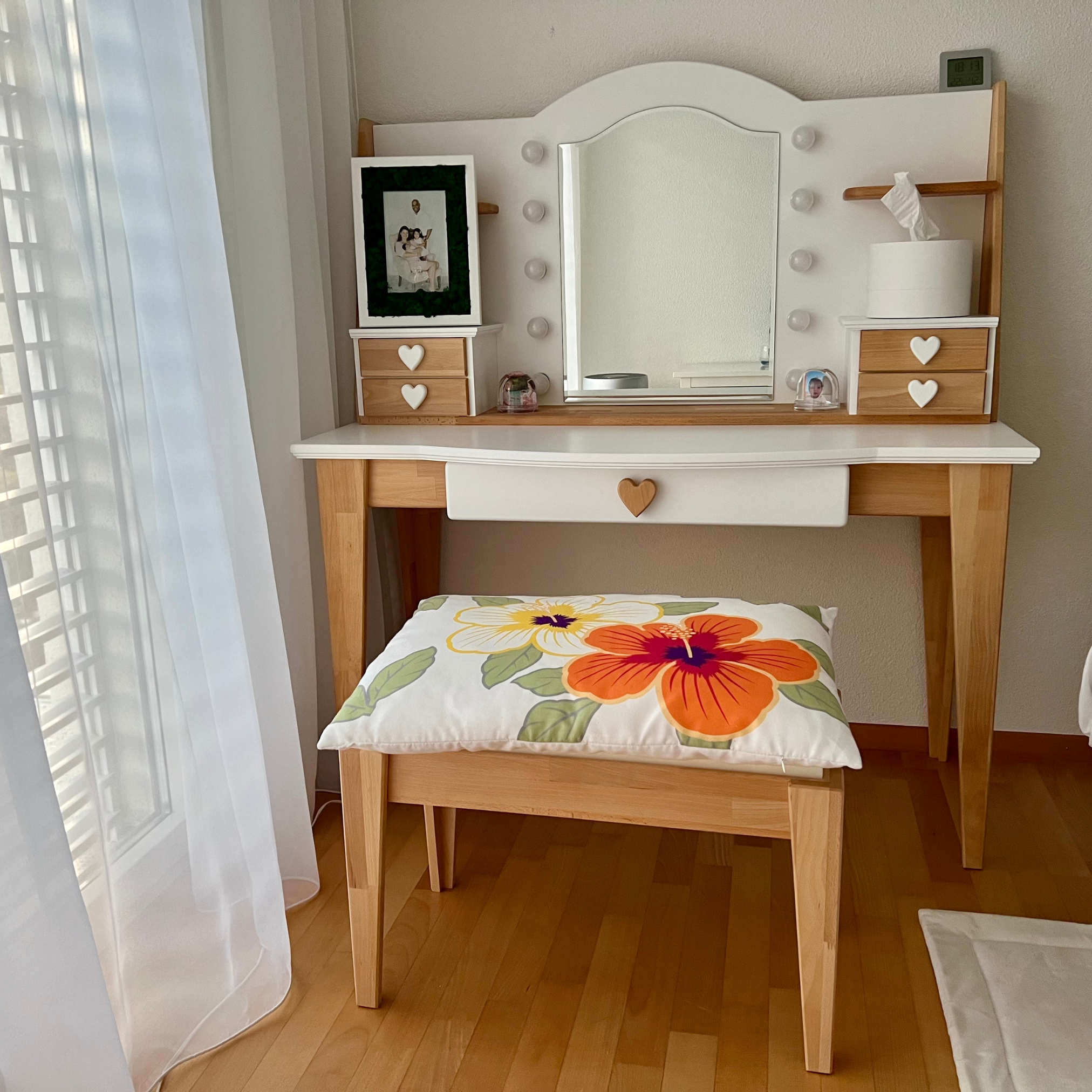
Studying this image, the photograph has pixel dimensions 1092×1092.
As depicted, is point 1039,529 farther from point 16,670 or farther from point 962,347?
point 16,670

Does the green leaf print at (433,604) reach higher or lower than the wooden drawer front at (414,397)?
lower

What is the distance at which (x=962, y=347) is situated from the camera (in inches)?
75.5

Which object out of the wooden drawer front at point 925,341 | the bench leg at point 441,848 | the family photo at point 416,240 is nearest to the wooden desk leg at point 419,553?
the family photo at point 416,240

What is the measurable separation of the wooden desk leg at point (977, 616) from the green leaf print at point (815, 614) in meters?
0.27

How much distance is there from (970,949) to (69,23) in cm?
179

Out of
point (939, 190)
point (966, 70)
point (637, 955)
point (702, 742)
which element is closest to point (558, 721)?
point (702, 742)

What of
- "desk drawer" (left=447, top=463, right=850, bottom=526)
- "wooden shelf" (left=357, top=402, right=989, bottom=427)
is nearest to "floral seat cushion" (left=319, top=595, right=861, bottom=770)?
"desk drawer" (left=447, top=463, right=850, bottom=526)

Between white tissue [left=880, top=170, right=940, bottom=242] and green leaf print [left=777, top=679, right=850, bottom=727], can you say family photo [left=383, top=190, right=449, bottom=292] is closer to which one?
white tissue [left=880, top=170, right=940, bottom=242]

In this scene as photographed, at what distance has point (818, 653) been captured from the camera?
1.40 metres

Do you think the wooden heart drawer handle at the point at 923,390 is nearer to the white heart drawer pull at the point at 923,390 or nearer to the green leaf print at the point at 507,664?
the white heart drawer pull at the point at 923,390

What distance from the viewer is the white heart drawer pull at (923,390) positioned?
1.94 meters

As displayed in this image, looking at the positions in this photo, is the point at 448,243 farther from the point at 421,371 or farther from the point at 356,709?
the point at 356,709

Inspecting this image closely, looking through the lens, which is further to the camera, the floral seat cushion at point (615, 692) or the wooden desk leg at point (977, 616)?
the wooden desk leg at point (977, 616)

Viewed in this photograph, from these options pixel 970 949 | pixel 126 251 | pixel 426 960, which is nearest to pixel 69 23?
pixel 126 251
